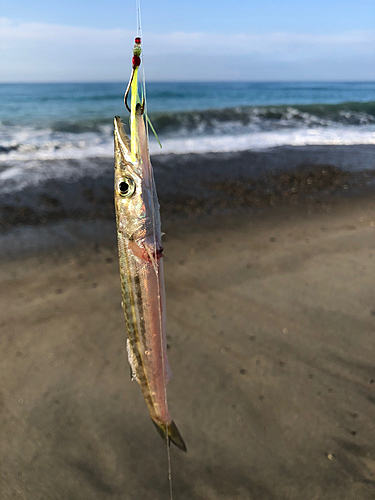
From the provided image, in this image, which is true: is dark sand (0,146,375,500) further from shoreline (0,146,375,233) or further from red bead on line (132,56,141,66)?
red bead on line (132,56,141,66)

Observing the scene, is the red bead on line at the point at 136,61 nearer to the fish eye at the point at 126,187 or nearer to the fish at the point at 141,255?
the fish at the point at 141,255

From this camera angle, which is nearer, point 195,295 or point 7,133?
point 195,295

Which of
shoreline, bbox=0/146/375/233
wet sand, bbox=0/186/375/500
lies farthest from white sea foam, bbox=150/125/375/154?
wet sand, bbox=0/186/375/500

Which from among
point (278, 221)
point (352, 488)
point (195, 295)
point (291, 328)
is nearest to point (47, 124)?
point (278, 221)

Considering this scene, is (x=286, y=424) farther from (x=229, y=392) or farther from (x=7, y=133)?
(x=7, y=133)

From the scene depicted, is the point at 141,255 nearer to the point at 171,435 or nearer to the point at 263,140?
the point at 171,435

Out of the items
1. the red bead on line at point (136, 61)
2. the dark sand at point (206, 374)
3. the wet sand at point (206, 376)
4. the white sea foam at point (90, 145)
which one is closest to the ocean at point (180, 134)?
the white sea foam at point (90, 145)

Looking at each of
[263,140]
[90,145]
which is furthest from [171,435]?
[263,140]
